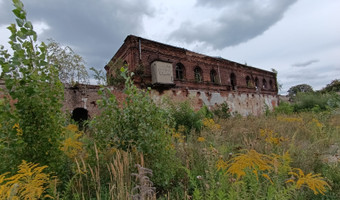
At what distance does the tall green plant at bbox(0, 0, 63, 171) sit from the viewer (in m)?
1.78

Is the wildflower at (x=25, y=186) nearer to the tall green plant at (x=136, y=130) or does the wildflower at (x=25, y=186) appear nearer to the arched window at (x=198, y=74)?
the tall green plant at (x=136, y=130)

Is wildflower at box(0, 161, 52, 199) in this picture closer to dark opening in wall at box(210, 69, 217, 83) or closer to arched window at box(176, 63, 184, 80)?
arched window at box(176, 63, 184, 80)

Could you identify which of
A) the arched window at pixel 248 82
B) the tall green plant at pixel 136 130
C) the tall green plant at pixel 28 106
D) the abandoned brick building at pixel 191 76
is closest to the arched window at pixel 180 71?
the abandoned brick building at pixel 191 76

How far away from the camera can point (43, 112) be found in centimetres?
199

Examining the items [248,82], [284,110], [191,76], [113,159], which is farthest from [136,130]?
[248,82]

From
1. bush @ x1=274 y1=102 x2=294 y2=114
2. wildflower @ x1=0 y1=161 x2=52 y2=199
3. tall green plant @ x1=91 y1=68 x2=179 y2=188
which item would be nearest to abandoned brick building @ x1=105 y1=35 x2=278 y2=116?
bush @ x1=274 y1=102 x2=294 y2=114

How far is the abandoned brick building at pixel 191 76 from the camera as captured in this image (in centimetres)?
1116

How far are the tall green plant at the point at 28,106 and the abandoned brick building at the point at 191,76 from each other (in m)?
8.62

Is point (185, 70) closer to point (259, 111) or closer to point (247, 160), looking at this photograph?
point (259, 111)

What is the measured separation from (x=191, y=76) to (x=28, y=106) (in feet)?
41.1

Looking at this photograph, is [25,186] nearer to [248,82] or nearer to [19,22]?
[19,22]

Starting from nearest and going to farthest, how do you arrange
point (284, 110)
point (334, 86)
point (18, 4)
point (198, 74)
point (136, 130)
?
1. point (18, 4)
2. point (136, 130)
3. point (198, 74)
4. point (284, 110)
5. point (334, 86)

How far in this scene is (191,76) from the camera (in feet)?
45.5

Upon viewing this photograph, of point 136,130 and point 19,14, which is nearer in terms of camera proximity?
point 19,14
